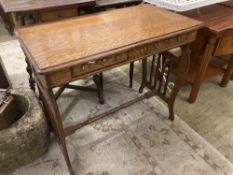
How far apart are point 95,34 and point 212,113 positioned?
1.27 metres

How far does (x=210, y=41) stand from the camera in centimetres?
150

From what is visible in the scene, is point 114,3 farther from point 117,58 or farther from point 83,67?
point 83,67

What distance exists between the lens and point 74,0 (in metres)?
1.52

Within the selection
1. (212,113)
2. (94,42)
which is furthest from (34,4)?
(212,113)

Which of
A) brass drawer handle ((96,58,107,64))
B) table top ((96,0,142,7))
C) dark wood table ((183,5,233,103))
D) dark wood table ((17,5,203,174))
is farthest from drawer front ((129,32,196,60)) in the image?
table top ((96,0,142,7))

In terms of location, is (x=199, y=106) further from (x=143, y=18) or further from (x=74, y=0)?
(x=74, y=0)

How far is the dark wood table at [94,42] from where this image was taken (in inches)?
34.4

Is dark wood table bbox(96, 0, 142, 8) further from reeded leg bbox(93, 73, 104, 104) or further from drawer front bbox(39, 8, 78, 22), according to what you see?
reeded leg bbox(93, 73, 104, 104)

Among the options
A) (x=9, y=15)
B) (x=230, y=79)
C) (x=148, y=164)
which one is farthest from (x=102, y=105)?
(x=230, y=79)

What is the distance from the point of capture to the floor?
5.10ft

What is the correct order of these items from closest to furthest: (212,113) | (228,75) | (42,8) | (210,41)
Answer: (42,8)
(210,41)
(212,113)
(228,75)

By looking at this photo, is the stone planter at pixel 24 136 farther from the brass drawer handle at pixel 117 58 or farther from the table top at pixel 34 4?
the brass drawer handle at pixel 117 58

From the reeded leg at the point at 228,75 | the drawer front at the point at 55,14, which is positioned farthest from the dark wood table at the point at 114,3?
the reeded leg at the point at 228,75

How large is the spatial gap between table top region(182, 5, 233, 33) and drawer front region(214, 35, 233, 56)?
121 mm
